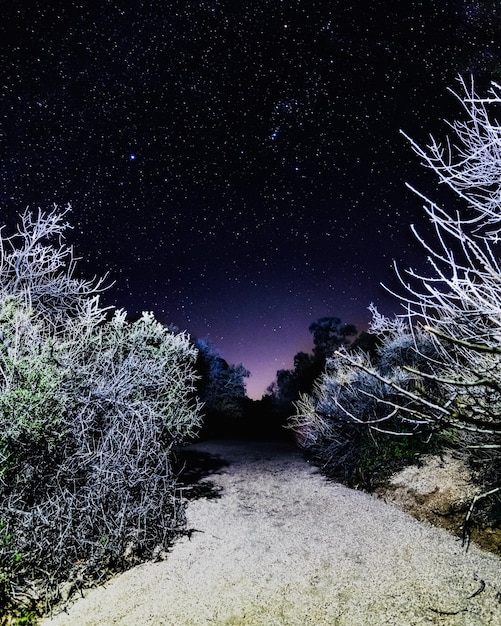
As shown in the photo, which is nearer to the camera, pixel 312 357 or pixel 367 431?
pixel 367 431

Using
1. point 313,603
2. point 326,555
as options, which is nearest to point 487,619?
point 313,603

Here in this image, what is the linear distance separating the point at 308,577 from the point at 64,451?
3359mm

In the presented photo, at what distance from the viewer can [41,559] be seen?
4.29 m

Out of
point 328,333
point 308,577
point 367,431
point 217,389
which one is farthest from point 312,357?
point 308,577

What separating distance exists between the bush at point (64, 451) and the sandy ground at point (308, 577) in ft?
1.40

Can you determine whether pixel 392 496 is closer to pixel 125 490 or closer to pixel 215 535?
pixel 215 535

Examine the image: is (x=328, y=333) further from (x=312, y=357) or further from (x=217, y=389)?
(x=217, y=389)

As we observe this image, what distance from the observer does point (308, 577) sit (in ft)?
14.7

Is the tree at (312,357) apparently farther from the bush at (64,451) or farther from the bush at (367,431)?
the bush at (64,451)

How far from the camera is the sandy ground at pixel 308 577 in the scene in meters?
3.71

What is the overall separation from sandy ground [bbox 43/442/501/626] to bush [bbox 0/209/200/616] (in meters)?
0.43

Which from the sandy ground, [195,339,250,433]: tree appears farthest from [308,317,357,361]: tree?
the sandy ground

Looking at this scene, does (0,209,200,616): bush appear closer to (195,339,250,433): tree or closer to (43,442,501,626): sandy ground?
(43,442,501,626): sandy ground

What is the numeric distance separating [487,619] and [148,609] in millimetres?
3360
